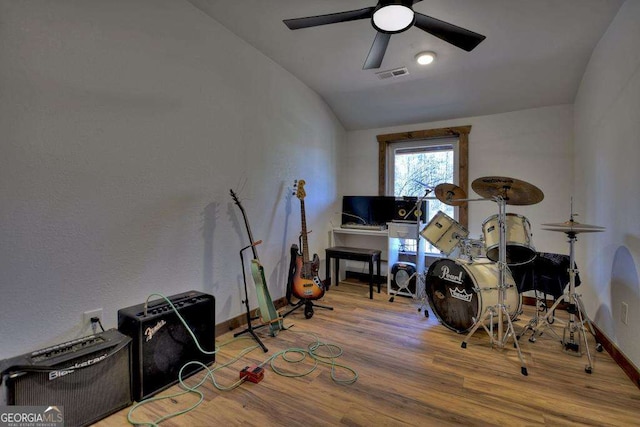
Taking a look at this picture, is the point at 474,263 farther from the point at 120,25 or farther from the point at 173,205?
the point at 120,25

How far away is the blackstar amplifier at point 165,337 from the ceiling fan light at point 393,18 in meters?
2.07

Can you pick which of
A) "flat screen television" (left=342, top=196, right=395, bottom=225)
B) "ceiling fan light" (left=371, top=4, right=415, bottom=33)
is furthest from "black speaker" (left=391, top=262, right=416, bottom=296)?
"ceiling fan light" (left=371, top=4, right=415, bottom=33)

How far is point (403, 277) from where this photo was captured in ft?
12.3

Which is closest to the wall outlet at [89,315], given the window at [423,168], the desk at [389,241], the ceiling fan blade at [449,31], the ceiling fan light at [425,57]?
the ceiling fan blade at [449,31]

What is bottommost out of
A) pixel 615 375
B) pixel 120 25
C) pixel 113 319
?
pixel 615 375

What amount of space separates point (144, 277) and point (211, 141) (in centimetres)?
115

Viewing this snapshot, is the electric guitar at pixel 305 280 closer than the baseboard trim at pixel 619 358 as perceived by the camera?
No

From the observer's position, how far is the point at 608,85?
2.36 meters

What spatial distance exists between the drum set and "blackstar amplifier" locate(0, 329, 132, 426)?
7.68ft

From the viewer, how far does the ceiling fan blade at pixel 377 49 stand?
1908 millimetres

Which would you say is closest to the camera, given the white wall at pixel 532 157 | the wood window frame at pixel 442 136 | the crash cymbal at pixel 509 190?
the crash cymbal at pixel 509 190

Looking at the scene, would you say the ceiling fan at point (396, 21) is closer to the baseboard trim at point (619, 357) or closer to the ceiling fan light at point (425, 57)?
the ceiling fan light at point (425, 57)

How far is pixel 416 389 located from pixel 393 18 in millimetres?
2196

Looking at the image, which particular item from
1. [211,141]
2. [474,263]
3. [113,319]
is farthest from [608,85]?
[113,319]
